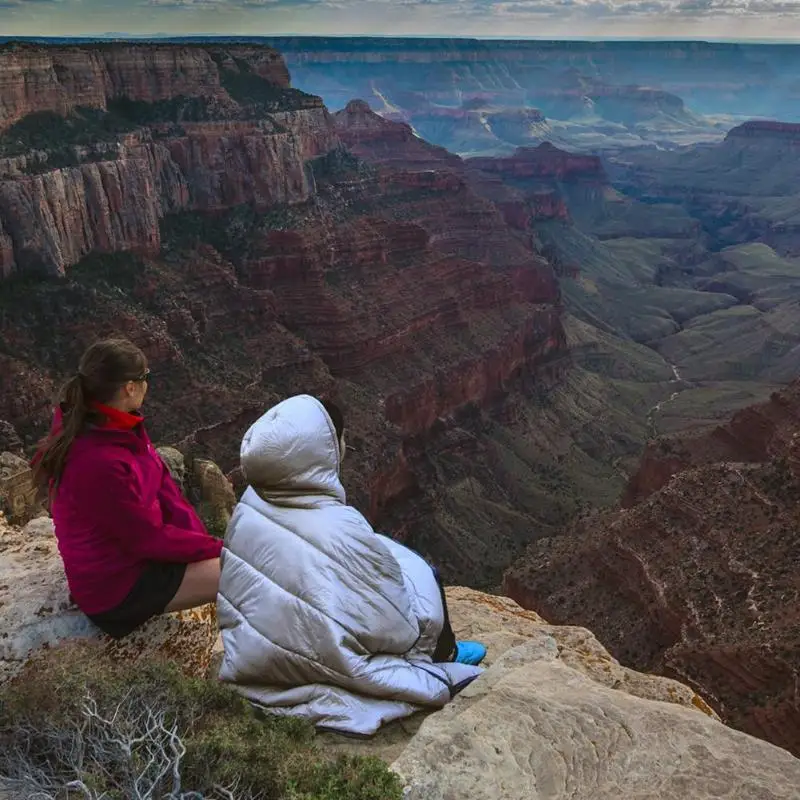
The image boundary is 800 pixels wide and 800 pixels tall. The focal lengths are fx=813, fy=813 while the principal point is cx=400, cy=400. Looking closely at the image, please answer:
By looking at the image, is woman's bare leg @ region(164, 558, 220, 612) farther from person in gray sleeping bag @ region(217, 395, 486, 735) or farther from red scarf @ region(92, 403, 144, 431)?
red scarf @ region(92, 403, 144, 431)

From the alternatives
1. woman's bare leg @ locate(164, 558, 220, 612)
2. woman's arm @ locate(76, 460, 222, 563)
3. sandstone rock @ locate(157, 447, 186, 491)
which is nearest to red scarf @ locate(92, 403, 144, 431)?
woman's arm @ locate(76, 460, 222, 563)

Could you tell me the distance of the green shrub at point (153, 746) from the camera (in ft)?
17.8

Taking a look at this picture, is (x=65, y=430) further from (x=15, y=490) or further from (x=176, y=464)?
(x=176, y=464)

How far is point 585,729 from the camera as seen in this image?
6984 millimetres

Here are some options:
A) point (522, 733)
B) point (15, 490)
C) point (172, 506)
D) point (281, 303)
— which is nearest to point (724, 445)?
point (281, 303)

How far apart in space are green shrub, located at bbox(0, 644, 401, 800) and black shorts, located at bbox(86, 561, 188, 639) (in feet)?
3.39

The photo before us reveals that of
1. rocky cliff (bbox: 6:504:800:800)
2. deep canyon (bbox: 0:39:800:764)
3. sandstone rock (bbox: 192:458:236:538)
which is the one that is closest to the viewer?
rocky cliff (bbox: 6:504:800:800)

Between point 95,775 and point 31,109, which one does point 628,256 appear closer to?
point 31,109

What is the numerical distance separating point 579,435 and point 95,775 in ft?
185

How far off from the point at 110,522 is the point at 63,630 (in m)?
1.28

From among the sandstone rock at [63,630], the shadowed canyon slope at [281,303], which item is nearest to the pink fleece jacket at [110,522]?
the sandstone rock at [63,630]

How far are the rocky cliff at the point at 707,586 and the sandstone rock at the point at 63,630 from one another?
13.7m

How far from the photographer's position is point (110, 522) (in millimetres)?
7324

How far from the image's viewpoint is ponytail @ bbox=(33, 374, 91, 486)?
7.23m
